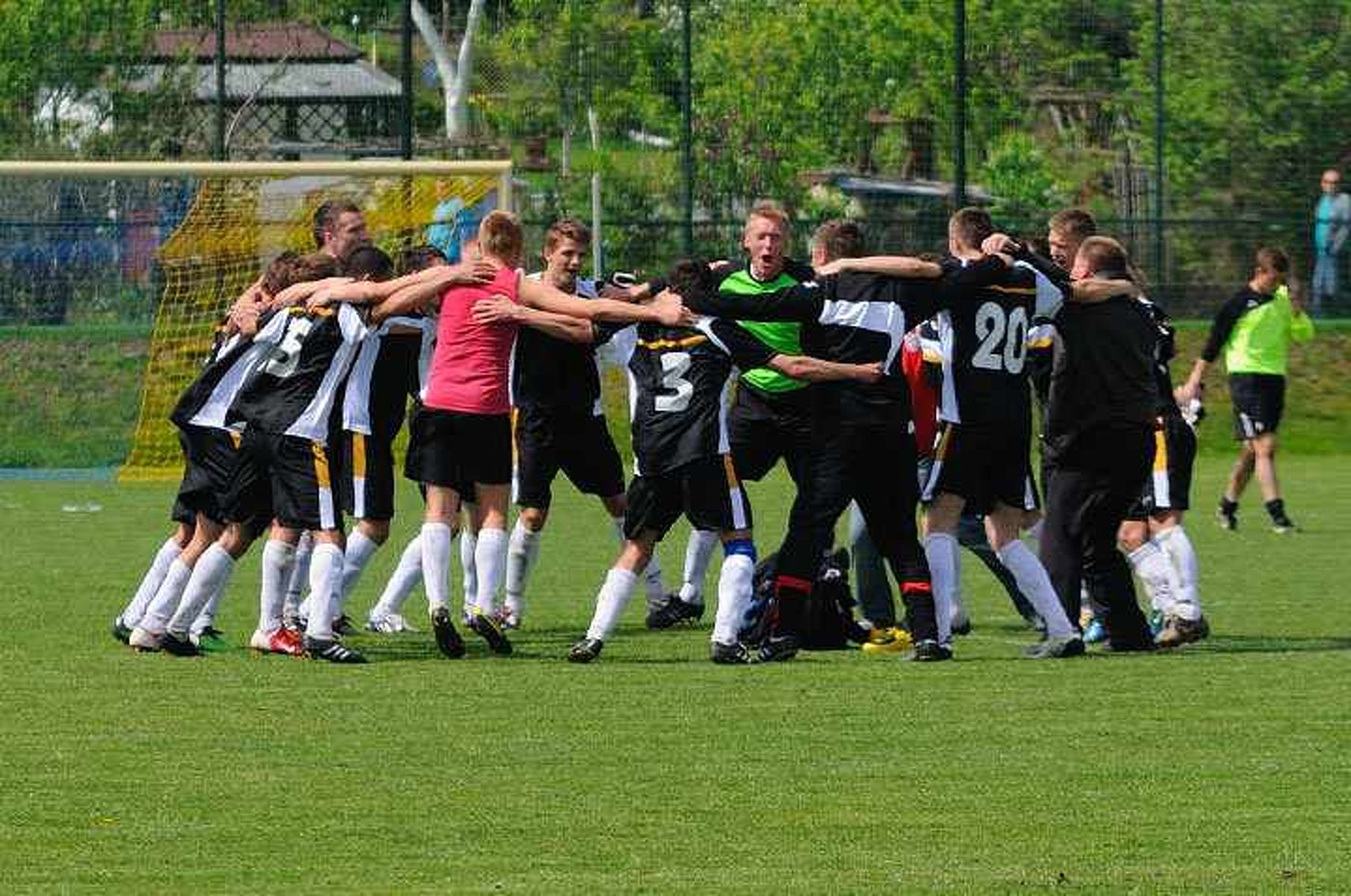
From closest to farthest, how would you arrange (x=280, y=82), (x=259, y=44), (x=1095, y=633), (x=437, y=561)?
(x=437, y=561), (x=1095, y=633), (x=280, y=82), (x=259, y=44)

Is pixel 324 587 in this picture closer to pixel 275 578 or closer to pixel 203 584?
pixel 275 578

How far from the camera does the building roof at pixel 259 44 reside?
96.5 ft

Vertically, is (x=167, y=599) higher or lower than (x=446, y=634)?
higher

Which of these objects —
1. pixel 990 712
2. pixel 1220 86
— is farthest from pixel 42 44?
pixel 990 712

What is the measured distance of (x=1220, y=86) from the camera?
3162cm

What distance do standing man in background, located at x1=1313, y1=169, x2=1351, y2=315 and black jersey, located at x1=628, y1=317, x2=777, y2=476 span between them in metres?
19.7

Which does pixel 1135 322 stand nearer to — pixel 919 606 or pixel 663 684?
pixel 919 606

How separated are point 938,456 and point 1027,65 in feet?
64.2

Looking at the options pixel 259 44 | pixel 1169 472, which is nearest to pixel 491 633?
pixel 1169 472

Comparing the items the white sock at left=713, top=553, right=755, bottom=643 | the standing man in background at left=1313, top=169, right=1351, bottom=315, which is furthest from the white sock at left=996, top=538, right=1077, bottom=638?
the standing man in background at left=1313, top=169, right=1351, bottom=315

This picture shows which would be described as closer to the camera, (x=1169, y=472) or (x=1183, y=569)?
(x=1183, y=569)

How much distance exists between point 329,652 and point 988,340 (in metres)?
3.18

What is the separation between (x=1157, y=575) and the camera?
1289 cm

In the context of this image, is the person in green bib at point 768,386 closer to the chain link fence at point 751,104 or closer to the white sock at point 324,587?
the white sock at point 324,587
